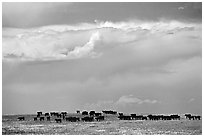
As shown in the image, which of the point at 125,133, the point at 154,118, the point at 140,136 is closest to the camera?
the point at 140,136

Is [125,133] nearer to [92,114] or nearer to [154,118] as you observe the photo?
[154,118]

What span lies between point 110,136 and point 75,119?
93.1 ft

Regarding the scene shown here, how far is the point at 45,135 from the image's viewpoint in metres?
40.3

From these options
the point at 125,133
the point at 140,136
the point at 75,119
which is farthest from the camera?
the point at 75,119

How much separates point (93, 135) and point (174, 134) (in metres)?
6.56

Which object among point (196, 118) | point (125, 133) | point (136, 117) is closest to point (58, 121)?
point (136, 117)

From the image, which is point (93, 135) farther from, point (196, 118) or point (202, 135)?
point (196, 118)

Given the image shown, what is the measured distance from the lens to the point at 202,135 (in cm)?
4016

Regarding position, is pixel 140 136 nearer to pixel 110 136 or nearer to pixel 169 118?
pixel 110 136

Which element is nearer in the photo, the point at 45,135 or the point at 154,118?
the point at 45,135

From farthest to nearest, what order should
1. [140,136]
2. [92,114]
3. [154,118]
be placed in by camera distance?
1. [92,114]
2. [154,118]
3. [140,136]

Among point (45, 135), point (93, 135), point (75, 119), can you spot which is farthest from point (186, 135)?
point (75, 119)

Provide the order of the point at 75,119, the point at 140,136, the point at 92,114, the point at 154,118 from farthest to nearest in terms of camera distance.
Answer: the point at 92,114 → the point at 154,118 → the point at 75,119 → the point at 140,136

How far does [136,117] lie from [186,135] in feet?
116
